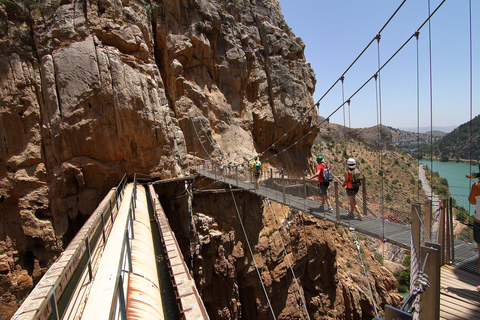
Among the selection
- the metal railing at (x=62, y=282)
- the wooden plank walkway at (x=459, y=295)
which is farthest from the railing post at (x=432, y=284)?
the metal railing at (x=62, y=282)

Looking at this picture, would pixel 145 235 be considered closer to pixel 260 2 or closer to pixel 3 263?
pixel 3 263

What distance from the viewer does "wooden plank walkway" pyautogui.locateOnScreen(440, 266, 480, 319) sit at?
2.88m

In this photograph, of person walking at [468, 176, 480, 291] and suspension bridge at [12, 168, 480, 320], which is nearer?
suspension bridge at [12, 168, 480, 320]

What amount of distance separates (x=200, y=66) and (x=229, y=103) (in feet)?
8.49

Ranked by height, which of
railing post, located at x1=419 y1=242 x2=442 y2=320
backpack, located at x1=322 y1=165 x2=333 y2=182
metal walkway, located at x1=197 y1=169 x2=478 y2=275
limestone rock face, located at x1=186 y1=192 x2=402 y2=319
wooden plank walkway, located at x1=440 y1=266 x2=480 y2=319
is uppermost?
backpack, located at x1=322 y1=165 x2=333 y2=182

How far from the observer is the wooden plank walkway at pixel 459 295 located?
288 centimetres

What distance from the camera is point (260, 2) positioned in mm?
18094

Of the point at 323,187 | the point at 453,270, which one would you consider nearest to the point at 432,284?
the point at 453,270

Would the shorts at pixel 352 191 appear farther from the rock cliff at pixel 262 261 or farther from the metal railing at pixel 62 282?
the metal railing at pixel 62 282

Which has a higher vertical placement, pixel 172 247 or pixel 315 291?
pixel 172 247

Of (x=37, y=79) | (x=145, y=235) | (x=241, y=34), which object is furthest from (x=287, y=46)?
(x=145, y=235)

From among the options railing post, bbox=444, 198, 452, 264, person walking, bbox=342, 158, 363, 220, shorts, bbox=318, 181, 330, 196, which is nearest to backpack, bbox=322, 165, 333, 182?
shorts, bbox=318, 181, 330, 196

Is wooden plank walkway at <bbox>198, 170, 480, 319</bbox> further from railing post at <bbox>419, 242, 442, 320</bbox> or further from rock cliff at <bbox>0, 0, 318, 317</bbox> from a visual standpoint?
rock cliff at <bbox>0, 0, 318, 317</bbox>

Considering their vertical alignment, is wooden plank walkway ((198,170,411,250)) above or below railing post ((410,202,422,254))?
below
